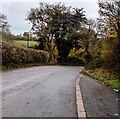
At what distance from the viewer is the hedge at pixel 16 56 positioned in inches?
1214

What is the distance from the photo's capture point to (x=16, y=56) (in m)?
34.7

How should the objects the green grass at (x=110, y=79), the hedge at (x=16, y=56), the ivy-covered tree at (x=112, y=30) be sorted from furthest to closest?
the hedge at (x=16, y=56), the ivy-covered tree at (x=112, y=30), the green grass at (x=110, y=79)

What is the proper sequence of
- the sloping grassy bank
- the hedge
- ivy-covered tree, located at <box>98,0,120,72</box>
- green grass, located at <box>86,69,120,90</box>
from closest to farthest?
green grass, located at <box>86,69,120,90</box> < the sloping grassy bank < ivy-covered tree, located at <box>98,0,120,72</box> < the hedge

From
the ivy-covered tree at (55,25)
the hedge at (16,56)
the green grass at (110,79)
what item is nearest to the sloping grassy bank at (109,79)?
the green grass at (110,79)

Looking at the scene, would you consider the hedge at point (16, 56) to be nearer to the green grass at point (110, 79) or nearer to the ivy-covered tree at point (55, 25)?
the green grass at point (110, 79)

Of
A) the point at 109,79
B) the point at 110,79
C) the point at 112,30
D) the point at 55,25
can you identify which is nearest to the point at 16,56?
the point at 112,30

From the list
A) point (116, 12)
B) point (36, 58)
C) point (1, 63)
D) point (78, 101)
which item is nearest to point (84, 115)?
point (78, 101)

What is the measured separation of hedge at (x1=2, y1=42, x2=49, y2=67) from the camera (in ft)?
101

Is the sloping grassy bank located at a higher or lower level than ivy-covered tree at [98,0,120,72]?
lower

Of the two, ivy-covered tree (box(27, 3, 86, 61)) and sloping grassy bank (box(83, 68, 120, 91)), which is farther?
ivy-covered tree (box(27, 3, 86, 61))

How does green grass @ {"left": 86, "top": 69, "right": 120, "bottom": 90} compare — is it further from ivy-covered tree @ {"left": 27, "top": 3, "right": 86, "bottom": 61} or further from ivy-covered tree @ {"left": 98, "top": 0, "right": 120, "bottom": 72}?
ivy-covered tree @ {"left": 27, "top": 3, "right": 86, "bottom": 61}

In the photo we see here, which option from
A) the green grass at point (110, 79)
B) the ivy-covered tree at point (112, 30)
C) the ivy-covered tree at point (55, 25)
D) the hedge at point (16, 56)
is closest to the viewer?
the green grass at point (110, 79)

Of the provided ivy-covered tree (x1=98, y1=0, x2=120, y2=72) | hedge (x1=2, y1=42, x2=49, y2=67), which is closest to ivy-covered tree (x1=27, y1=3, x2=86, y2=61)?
hedge (x1=2, y1=42, x2=49, y2=67)

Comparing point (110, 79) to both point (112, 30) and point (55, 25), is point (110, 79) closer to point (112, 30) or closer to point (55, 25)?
point (112, 30)
